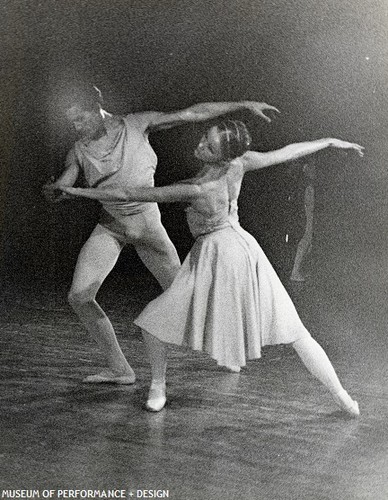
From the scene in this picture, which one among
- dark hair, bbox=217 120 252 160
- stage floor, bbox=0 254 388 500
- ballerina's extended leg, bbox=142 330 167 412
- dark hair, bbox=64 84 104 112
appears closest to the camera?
stage floor, bbox=0 254 388 500

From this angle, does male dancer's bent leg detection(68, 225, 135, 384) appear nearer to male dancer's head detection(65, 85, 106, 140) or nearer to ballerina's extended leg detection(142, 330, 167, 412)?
ballerina's extended leg detection(142, 330, 167, 412)

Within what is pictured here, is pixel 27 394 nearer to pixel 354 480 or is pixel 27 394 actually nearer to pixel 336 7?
pixel 354 480

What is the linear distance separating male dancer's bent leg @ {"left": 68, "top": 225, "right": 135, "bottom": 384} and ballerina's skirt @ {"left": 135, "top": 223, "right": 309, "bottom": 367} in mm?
366

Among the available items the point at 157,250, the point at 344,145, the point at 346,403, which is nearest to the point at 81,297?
the point at 157,250

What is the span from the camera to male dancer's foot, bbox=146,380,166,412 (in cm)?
336

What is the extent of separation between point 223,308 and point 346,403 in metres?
0.66

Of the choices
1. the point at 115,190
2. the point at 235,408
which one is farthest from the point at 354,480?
the point at 115,190

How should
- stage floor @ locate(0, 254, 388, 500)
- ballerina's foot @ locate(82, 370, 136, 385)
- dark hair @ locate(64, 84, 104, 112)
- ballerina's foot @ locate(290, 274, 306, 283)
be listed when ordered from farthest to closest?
ballerina's foot @ locate(290, 274, 306, 283) → ballerina's foot @ locate(82, 370, 136, 385) → dark hair @ locate(64, 84, 104, 112) → stage floor @ locate(0, 254, 388, 500)

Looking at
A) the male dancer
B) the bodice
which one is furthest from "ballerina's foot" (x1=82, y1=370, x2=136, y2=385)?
the bodice

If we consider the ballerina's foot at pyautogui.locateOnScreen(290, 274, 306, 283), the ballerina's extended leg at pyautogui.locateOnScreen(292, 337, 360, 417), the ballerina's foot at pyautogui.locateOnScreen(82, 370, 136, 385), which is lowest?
the ballerina's foot at pyautogui.locateOnScreen(82, 370, 136, 385)

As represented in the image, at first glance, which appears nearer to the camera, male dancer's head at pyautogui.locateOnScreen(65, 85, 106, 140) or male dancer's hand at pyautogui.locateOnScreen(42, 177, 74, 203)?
male dancer's hand at pyautogui.locateOnScreen(42, 177, 74, 203)

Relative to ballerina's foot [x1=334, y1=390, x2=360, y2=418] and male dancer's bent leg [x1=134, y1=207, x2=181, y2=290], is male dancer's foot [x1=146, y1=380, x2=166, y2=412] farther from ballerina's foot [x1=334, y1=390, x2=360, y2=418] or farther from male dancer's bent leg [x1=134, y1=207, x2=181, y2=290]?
ballerina's foot [x1=334, y1=390, x2=360, y2=418]

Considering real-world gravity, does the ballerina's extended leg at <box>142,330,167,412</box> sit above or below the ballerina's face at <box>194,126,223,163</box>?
below

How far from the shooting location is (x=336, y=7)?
360cm
